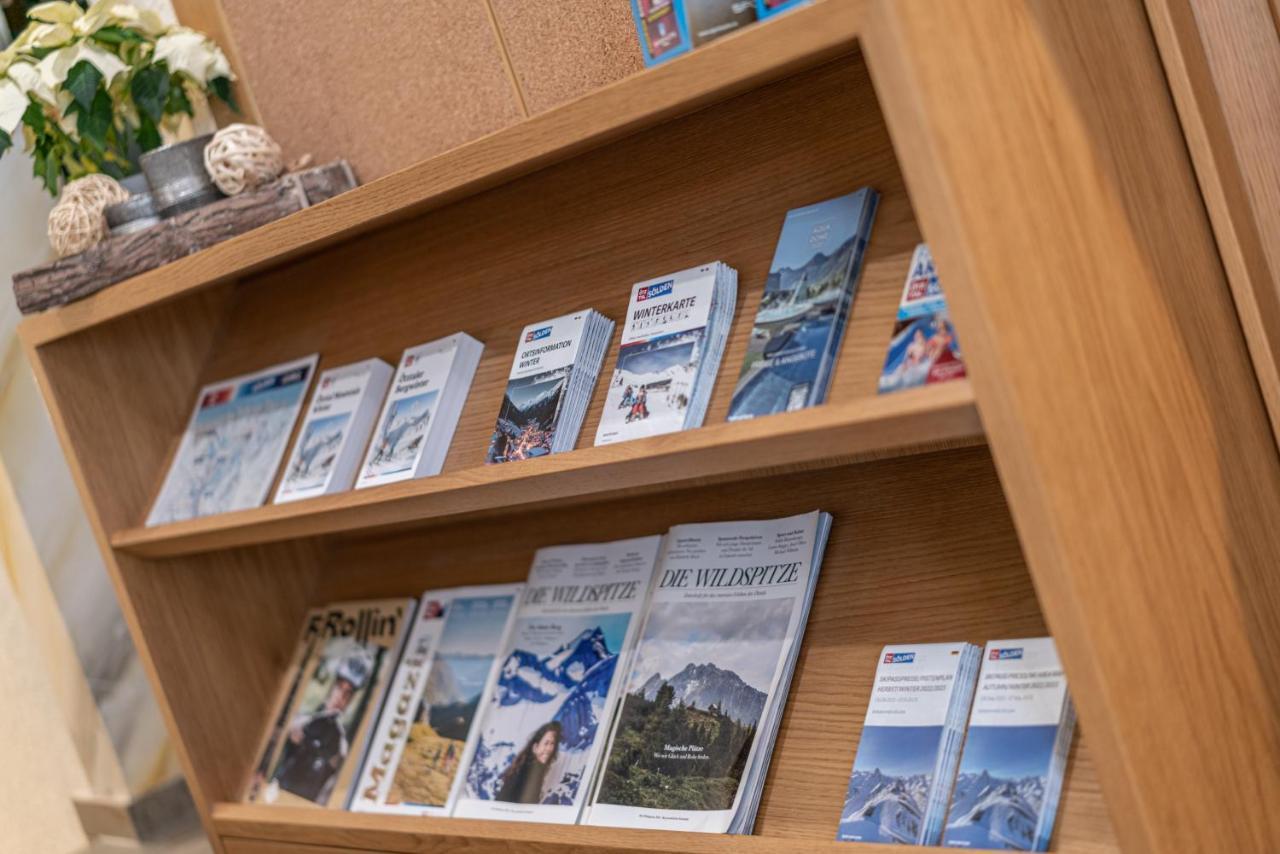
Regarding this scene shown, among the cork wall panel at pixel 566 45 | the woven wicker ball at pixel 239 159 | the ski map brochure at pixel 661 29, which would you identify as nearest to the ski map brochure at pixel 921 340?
the ski map brochure at pixel 661 29

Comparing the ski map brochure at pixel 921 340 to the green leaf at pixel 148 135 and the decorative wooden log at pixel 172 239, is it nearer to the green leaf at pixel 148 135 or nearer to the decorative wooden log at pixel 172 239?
the decorative wooden log at pixel 172 239

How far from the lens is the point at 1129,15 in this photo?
130 centimetres

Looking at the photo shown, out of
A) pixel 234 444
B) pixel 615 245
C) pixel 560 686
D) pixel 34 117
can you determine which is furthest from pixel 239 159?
pixel 560 686

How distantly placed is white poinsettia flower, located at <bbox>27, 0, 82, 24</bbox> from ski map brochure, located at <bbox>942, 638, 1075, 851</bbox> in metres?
1.68

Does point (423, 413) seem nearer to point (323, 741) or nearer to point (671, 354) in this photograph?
point (671, 354)

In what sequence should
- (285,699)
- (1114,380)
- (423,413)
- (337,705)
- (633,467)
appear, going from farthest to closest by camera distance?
1. (285,699)
2. (337,705)
3. (423,413)
4. (633,467)
5. (1114,380)

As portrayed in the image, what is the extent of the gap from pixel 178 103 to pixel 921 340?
1462 mm

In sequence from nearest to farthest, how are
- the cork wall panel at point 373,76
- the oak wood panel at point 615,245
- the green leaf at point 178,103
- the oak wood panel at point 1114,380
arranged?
the oak wood panel at point 1114,380
the oak wood panel at point 615,245
the cork wall panel at point 373,76
the green leaf at point 178,103

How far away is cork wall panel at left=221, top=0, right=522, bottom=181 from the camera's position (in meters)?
1.73

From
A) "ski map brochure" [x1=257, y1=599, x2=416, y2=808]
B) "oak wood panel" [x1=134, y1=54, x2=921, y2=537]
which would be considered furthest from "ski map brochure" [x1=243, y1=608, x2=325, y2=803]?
"oak wood panel" [x1=134, y1=54, x2=921, y2=537]

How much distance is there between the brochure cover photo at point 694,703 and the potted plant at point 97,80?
1.18 meters

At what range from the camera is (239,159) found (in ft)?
5.98

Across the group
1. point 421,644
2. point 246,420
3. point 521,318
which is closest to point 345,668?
point 421,644

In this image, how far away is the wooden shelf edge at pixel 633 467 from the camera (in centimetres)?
114
